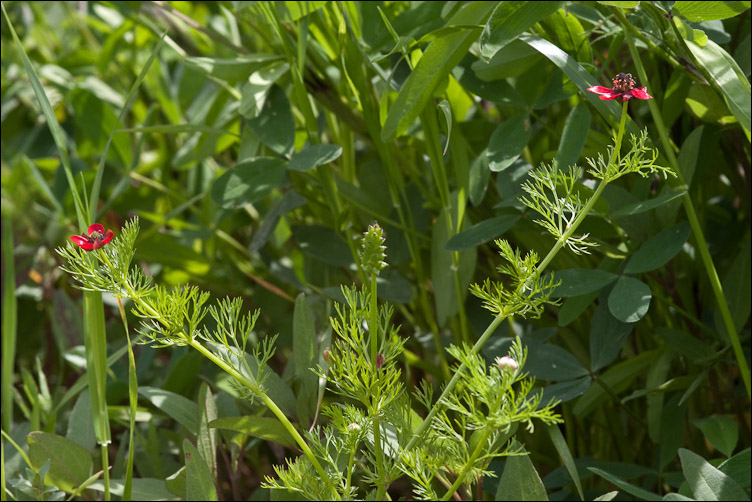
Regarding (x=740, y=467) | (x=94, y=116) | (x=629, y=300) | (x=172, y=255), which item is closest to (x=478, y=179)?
(x=629, y=300)

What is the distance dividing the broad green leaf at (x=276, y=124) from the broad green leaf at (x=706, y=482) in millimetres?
370

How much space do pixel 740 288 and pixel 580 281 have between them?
0.15 metres

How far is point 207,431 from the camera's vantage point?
56 centimetres

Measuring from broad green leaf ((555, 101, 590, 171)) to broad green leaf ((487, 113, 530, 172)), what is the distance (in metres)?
0.04

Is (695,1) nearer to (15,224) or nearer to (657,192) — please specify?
(657,192)

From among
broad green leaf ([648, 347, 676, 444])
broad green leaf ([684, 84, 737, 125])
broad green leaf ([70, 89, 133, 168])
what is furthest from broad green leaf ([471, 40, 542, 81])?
broad green leaf ([70, 89, 133, 168])

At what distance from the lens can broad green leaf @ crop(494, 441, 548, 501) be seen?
405mm

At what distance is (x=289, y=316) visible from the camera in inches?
31.0

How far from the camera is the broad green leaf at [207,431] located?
1.82 feet

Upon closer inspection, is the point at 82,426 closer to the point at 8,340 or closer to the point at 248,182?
the point at 8,340

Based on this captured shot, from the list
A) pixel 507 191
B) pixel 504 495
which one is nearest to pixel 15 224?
pixel 507 191

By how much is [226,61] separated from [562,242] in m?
0.37

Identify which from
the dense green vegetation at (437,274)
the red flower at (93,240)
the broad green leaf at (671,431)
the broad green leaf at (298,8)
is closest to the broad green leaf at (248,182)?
the dense green vegetation at (437,274)

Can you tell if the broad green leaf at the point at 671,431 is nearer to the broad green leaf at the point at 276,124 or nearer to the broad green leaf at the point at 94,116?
the broad green leaf at the point at 276,124
